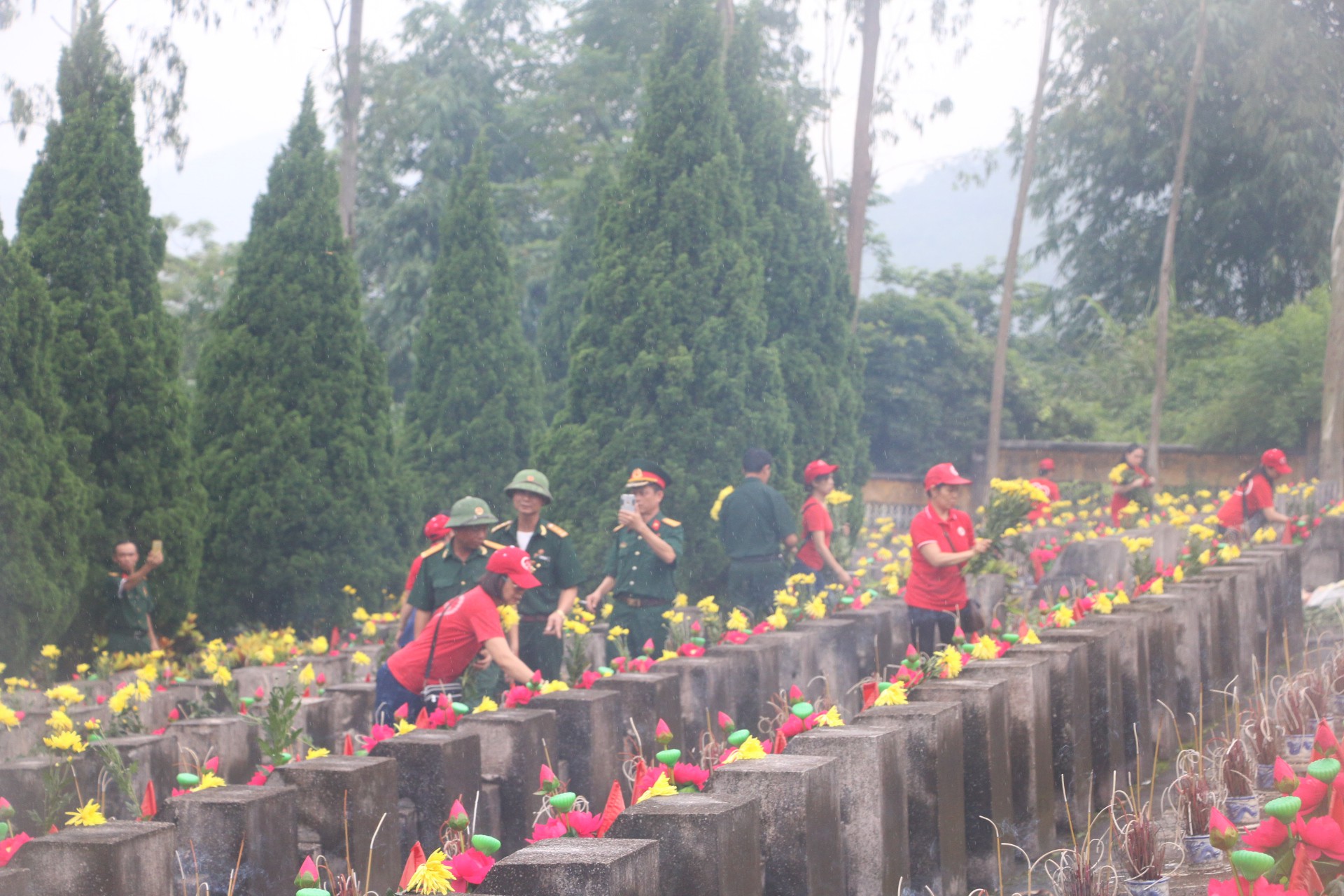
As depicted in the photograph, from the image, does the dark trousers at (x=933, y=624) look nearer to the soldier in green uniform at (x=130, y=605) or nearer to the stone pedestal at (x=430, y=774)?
the stone pedestal at (x=430, y=774)

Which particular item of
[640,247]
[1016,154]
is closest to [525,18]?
[1016,154]

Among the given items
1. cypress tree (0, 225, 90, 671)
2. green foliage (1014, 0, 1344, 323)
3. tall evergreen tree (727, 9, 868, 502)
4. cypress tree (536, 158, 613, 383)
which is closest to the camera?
cypress tree (0, 225, 90, 671)

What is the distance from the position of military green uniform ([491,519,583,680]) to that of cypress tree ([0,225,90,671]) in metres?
3.32

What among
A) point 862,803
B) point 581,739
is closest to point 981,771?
point 862,803

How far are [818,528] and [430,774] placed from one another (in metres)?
5.23

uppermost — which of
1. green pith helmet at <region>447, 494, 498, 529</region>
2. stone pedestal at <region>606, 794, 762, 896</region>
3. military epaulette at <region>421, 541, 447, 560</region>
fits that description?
green pith helmet at <region>447, 494, 498, 529</region>

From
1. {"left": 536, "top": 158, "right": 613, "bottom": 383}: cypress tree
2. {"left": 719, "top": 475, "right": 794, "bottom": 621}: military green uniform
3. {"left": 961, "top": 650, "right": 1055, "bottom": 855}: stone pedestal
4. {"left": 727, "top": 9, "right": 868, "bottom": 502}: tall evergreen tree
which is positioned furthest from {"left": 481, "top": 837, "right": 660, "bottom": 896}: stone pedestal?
{"left": 536, "top": 158, "right": 613, "bottom": 383}: cypress tree

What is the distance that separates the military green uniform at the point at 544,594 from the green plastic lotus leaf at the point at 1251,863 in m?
4.97

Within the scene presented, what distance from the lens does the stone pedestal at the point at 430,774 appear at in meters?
5.08

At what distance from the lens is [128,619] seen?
395 inches

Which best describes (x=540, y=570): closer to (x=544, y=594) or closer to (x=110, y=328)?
(x=544, y=594)

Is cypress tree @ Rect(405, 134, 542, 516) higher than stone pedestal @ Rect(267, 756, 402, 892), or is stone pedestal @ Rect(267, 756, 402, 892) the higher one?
cypress tree @ Rect(405, 134, 542, 516)

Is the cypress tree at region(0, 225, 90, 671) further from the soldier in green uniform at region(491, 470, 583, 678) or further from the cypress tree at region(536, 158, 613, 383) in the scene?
the cypress tree at region(536, 158, 613, 383)

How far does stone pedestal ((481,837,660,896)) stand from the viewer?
3.19 meters
